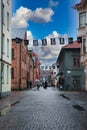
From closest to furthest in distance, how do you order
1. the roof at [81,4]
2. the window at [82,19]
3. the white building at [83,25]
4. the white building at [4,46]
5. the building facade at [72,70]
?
the white building at [4,46], the roof at [81,4], the white building at [83,25], the window at [82,19], the building facade at [72,70]

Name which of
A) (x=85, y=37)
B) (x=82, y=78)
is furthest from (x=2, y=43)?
(x=82, y=78)

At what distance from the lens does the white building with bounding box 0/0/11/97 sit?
109 ft

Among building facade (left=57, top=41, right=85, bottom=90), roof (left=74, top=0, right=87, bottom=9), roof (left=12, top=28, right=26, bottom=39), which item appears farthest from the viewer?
building facade (left=57, top=41, right=85, bottom=90)

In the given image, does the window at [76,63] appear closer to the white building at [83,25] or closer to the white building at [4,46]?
the white building at [83,25]

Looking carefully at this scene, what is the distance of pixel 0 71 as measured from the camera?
3219cm

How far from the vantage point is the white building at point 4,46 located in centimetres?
3309

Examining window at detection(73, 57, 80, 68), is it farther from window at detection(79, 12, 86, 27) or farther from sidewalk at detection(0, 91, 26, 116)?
sidewalk at detection(0, 91, 26, 116)

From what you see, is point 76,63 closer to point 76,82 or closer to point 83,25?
point 76,82

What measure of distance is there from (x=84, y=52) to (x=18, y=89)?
18166 millimetres

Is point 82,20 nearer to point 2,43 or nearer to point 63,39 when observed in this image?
point 63,39

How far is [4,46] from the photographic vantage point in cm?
3547

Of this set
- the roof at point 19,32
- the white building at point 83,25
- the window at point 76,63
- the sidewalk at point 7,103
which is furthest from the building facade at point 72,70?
the sidewalk at point 7,103

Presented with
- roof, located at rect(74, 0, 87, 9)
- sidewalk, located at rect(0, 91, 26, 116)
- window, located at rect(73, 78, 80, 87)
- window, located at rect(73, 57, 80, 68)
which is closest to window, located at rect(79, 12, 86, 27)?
roof, located at rect(74, 0, 87, 9)

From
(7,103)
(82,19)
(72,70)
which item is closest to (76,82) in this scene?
(72,70)
